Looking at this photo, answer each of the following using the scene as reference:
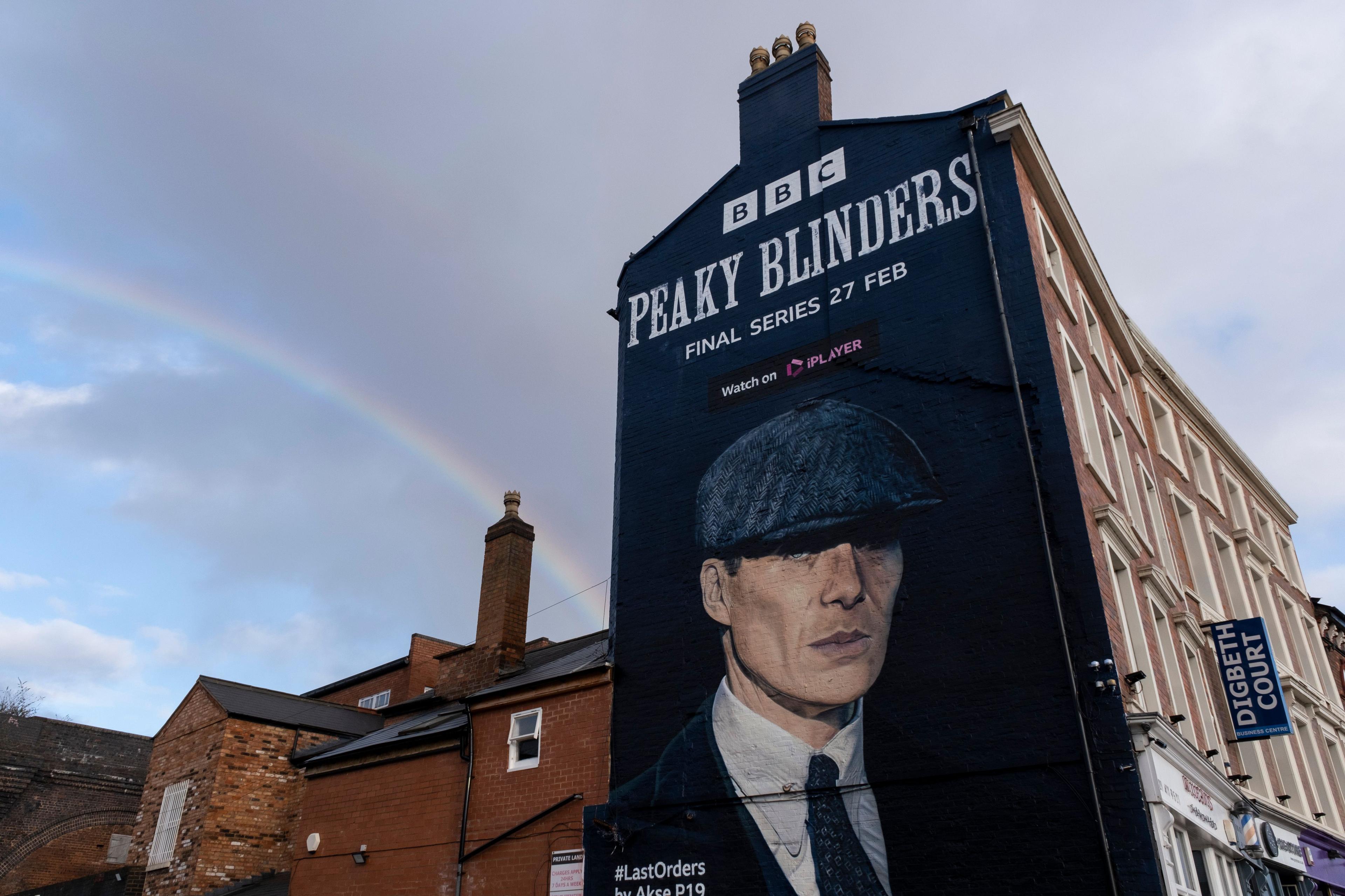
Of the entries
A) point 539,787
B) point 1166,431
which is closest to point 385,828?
point 539,787

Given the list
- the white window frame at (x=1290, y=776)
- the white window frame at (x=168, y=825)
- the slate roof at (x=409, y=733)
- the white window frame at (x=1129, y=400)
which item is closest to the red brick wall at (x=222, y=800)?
the white window frame at (x=168, y=825)

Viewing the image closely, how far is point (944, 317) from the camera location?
1561cm

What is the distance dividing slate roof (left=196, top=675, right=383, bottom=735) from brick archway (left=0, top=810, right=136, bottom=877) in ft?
33.4

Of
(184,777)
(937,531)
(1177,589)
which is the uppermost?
(1177,589)

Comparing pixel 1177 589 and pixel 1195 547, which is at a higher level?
pixel 1195 547

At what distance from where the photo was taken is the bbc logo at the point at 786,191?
1850cm

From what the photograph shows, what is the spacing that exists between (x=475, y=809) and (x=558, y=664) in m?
3.56

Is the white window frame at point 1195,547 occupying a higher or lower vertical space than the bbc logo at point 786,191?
lower

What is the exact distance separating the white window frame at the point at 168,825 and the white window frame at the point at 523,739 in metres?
11.6

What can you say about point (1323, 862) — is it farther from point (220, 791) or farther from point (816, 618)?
point (220, 791)

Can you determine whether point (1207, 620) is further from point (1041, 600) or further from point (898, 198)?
point (898, 198)

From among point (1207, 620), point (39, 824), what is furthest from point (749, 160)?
point (39, 824)

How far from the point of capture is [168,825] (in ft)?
78.9

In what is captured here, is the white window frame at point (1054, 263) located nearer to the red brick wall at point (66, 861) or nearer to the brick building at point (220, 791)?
the brick building at point (220, 791)
